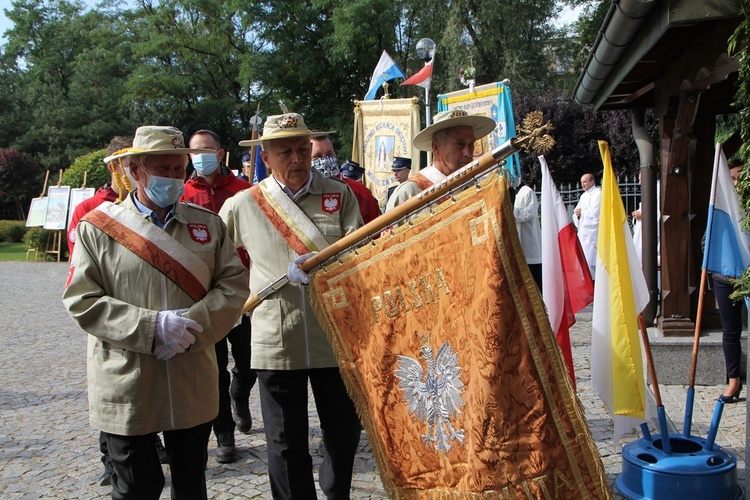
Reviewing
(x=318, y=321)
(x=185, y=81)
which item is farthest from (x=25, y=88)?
(x=318, y=321)

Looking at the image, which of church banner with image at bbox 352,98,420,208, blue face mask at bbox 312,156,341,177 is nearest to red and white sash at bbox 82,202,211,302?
blue face mask at bbox 312,156,341,177

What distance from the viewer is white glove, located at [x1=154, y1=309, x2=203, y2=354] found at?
2.93 meters

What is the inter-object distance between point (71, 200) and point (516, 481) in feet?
74.7

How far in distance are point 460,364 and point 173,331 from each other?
121cm

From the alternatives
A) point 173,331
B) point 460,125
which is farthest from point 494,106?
point 173,331

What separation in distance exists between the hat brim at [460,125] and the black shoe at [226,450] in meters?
2.48

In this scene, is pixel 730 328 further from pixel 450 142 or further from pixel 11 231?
pixel 11 231

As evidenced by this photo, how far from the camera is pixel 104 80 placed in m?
44.9

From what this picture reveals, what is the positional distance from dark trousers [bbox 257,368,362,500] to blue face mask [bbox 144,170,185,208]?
40.4 inches

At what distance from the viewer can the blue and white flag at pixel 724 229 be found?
3.96 meters

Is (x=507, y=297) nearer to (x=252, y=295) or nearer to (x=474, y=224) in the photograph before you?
(x=474, y=224)

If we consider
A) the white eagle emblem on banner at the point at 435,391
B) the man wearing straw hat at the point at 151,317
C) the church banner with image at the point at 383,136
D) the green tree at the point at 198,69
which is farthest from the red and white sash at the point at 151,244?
the green tree at the point at 198,69

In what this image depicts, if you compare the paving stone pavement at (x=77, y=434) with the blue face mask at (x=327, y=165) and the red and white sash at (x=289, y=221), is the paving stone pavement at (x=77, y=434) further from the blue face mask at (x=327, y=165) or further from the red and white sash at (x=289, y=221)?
the blue face mask at (x=327, y=165)

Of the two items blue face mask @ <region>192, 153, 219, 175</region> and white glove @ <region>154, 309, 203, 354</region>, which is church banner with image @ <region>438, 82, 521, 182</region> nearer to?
blue face mask @ <region>192, 153, 219, 175</region>
